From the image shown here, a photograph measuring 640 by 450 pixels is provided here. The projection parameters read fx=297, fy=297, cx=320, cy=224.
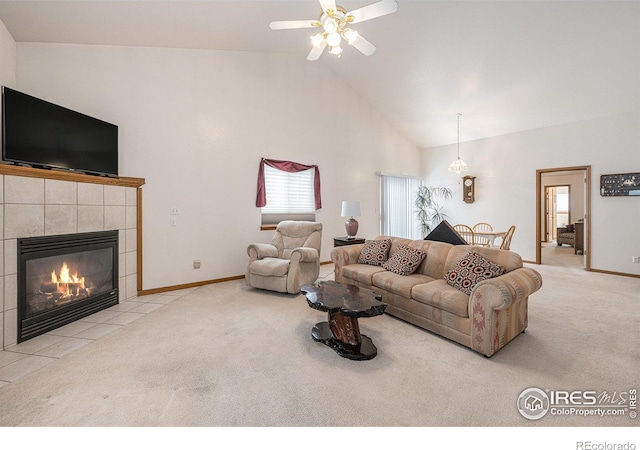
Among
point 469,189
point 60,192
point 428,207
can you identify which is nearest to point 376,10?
point 60,192

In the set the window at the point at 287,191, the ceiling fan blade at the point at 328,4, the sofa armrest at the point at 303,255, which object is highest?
the ceiling fan blade at the point at 328,4

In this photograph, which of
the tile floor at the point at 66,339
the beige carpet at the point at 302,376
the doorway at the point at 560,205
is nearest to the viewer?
the beige carpet at the point at 302,376

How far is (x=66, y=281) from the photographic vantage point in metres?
3.13

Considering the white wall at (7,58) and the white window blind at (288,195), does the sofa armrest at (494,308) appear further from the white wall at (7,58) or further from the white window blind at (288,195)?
the white wall at (7,58)

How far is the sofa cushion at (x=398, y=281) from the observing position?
2994 mm

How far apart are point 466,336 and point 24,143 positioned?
4.37 metres

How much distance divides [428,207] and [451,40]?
4.46 m

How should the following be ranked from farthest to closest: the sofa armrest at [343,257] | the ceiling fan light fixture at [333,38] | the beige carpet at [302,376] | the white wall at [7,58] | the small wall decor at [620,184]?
the small wall decor at [620,184] → the sofa armrest at [343,257] → the white wall at [7,58] → the ceiling fan light fixture at [333,38] → the beige carpet at [302,376]

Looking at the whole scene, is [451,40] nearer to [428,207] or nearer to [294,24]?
[294,24]

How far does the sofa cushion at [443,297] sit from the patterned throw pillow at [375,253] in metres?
0.90

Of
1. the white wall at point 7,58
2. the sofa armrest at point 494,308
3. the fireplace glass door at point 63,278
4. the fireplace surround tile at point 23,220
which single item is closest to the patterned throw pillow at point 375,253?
the sofa armrest at point 494,308

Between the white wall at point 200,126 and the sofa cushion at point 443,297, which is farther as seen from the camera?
the white wall at point 200,126

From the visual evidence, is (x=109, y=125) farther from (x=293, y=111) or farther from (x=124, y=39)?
(x=293, y=111)
